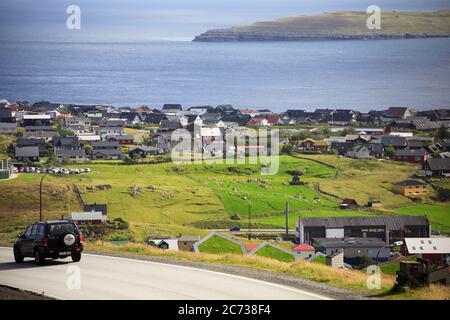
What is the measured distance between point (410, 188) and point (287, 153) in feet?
41.8

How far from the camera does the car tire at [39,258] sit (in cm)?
1329

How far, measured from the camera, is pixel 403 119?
8106 centimetres

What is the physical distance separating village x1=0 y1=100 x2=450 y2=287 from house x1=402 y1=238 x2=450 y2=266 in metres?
0.05

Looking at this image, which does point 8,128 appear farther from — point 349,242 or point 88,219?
point 88,219

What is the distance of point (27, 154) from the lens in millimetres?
54688

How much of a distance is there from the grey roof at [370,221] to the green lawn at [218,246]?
10.4 meters

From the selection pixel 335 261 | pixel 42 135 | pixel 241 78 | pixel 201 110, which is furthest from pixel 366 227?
pixel 241 78

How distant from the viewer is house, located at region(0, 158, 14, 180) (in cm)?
4420

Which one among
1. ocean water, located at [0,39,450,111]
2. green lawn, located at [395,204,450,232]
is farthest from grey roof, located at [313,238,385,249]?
ocean water, located at [0,39,450,111]

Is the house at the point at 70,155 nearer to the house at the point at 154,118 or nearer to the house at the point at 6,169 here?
the house at the point at 6,169

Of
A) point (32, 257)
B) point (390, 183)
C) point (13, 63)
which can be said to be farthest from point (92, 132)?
point (13, 63)

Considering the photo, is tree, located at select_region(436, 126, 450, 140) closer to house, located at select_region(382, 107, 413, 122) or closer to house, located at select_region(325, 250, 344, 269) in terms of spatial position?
house, located at select_region(382, 107, 413, 122)

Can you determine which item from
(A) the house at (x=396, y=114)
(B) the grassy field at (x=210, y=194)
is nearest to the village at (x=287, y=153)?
(A) the house at (x=396, y=114)
